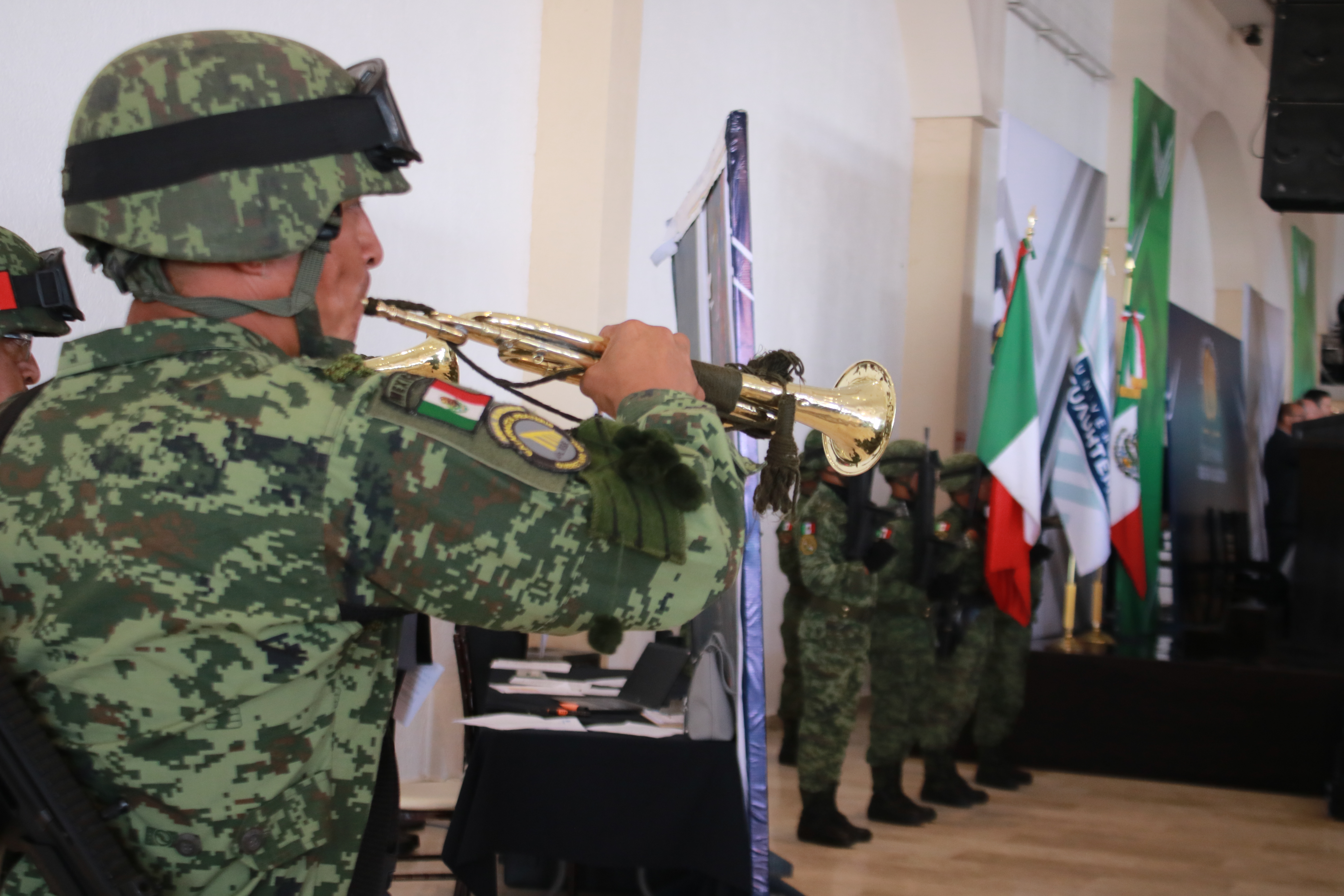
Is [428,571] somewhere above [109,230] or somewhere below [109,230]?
below

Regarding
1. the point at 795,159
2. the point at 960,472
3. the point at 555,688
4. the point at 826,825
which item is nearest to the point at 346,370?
the point at 555,688

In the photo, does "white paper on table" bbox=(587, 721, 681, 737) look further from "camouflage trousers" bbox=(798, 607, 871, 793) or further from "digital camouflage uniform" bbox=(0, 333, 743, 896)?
"camouflage trousers" bbox=(798, 607, 871, 793)

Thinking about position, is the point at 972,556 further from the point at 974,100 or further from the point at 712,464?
the point at 712,464

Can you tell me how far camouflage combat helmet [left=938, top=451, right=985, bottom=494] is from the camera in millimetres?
5254

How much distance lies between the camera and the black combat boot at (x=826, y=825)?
4012mm

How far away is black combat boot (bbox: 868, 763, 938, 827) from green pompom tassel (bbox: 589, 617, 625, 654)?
379 centimetres

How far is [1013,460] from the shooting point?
515cm

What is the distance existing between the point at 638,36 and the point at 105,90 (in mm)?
3432

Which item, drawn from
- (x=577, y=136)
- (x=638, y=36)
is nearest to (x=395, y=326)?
(x=577, y=136)

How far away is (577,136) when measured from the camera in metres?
4.02

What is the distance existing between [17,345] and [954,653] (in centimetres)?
378

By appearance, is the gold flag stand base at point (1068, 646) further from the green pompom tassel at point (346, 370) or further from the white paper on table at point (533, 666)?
the green pompom tassel at point (346, 370)

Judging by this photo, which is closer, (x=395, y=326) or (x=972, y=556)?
(x=395, y=326)

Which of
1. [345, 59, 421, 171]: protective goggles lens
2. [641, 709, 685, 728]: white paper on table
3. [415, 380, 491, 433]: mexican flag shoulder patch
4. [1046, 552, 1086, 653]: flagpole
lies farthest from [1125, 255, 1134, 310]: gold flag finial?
[415, 380, 491, 433]: mexican flag shoulder patch
